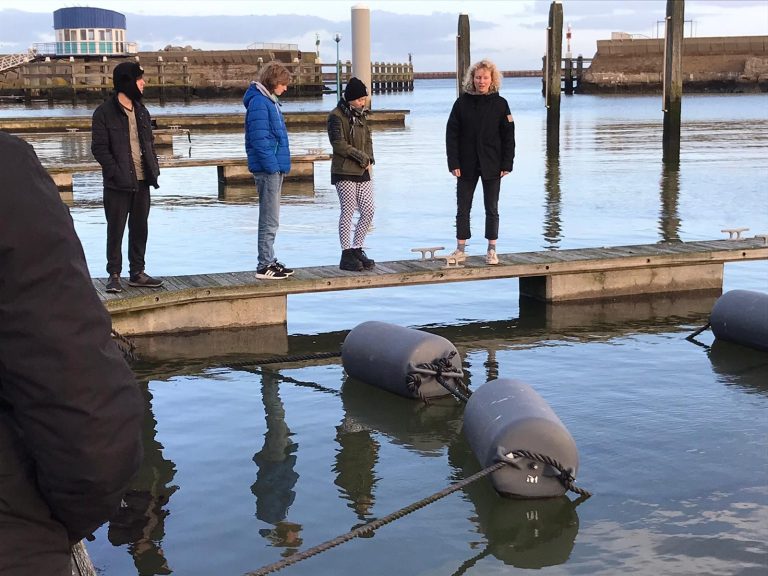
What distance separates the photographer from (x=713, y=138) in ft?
116

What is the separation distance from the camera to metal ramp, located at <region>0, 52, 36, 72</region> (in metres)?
80.6

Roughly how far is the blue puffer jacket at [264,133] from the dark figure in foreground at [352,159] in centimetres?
41

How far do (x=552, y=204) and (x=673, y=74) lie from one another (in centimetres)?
766

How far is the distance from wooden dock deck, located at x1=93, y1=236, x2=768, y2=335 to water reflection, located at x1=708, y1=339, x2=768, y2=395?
171 centimetres

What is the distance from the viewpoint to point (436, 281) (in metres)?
9.42

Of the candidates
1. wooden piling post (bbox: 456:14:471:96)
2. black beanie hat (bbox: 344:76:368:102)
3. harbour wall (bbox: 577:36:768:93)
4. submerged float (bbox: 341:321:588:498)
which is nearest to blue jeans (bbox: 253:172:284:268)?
black beanie hat (bbox: 344:76:368:102)

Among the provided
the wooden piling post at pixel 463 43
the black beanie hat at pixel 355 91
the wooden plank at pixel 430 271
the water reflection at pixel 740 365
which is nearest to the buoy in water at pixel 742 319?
the water reflection at pixel 740 365

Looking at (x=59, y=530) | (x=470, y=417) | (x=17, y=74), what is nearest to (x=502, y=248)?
(x=470, y=417)

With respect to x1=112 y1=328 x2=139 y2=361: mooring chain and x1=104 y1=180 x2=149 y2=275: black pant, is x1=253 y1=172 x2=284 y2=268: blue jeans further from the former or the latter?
x1=112 y1=328 x2=139 y2=361: mooring chain

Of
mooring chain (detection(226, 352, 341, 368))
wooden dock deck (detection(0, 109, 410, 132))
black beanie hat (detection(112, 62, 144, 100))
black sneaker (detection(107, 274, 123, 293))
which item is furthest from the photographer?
wooden dock deck (detection(0, 109, 410, 132))

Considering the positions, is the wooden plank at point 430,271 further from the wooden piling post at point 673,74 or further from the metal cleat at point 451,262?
the wooden piling post at point 673,74

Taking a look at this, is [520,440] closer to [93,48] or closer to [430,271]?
[430,271]

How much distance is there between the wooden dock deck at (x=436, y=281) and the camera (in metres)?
8.80

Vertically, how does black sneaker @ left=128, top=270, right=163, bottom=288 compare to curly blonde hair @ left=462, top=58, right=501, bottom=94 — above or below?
below
